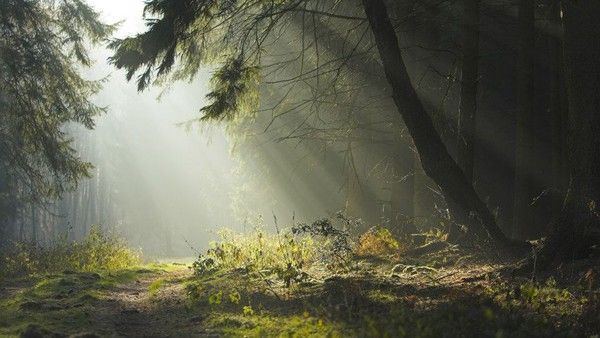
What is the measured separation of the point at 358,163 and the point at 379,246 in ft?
19.3

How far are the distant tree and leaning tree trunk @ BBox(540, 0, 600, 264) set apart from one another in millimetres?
11789

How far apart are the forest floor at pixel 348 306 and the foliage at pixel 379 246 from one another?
1.33 metres

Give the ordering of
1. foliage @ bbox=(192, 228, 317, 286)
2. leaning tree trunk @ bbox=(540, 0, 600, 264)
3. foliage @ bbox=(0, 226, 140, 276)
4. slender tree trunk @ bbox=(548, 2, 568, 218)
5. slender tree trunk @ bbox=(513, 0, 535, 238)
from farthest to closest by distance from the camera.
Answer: foliage @ bbox=(0, 226, 140, 276), slender tree trunk @ bbox=(548, 2, 568, 218), slender tree trunk @ bbox=(513, 0, 535, 238), foliage @ bbox=(192, 228, 317, 286), leaning tree trunk @ bbox=(540, 0, 600, 264)

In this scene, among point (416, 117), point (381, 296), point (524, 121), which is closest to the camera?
point (381, 296)

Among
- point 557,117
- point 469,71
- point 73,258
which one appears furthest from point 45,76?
point 557,117

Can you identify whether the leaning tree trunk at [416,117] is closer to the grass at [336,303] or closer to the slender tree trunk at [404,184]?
the grass at [336,303]

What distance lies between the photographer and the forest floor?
4406mm

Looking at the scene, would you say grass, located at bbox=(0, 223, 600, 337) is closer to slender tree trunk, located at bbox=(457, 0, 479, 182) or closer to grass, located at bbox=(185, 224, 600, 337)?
grass, located at bbox=(185, 224, 600, 337)

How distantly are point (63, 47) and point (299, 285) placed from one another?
37.8 ft

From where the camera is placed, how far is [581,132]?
19.9 ft

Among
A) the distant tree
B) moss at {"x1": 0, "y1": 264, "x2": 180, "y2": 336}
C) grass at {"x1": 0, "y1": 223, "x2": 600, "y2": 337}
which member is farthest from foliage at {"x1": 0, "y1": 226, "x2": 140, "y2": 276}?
grass at {"x1": 0, "y1": 223, "x2": 600, "y2": 337}

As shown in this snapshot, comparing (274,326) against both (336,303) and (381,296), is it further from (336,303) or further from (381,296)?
(381,296)

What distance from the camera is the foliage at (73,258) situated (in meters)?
13.4

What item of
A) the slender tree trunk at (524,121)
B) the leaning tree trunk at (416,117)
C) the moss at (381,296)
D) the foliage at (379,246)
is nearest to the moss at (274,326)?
the moss at (381,296)
